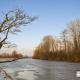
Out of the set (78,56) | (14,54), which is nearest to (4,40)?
(78,56)

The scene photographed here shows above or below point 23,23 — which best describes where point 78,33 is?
above

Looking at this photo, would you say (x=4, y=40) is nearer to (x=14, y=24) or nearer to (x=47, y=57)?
(x=14, y=24)

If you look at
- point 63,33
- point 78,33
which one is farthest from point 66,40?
point 78,33

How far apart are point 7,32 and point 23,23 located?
1.79 m

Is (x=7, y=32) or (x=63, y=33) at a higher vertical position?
(x=63, y=33)

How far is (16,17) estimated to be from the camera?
10.2 metres

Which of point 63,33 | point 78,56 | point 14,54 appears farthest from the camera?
point 14,54

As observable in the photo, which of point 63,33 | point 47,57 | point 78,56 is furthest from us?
point 47,57

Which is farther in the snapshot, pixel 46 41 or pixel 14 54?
→ pixel 14 54

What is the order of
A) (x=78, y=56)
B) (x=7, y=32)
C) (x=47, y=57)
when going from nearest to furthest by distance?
1. (x=7, y=32)
2. (x=78, y=56)
3. (x=47, y=57)

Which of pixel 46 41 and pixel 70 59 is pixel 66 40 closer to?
pixel 70 59

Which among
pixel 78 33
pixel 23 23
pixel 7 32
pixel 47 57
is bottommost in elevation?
pixel 47 57

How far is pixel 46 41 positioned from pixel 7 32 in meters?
51.9

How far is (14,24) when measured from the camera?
34.2 ft
